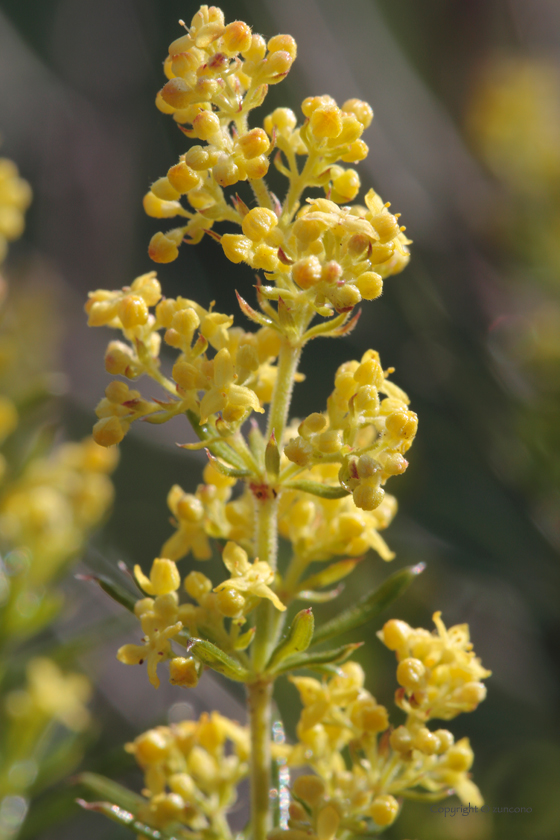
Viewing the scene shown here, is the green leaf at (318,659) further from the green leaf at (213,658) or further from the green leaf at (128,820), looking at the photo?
the green leaf at (128,820)

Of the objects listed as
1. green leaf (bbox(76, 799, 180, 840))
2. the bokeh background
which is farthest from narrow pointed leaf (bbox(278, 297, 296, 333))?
the bokeh background

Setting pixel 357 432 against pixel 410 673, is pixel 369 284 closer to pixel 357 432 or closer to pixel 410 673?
pixel 357 432

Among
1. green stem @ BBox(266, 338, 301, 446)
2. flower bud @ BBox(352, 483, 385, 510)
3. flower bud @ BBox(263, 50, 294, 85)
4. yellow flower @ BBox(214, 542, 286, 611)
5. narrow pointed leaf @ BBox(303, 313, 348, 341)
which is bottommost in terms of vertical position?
yellow flower @ BBox(214, 542, 286, 611)

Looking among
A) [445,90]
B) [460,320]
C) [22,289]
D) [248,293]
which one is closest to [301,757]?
[460,320]

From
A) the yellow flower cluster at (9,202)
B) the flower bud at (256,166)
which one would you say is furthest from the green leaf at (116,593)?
the yellow flower cluster at (9,202)

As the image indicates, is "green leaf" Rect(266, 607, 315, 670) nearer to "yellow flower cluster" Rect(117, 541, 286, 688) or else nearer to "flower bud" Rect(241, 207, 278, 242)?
"yellow flower cluster" Rect(117, 541, 286, 688)
